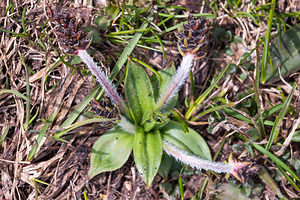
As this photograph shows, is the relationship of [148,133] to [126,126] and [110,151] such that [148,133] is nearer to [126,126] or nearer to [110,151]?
[126,126]

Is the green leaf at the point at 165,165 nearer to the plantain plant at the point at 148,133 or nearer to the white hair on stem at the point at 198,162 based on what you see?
the plantain plant at the point at 148,133

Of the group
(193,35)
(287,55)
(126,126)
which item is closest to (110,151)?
(126,126)

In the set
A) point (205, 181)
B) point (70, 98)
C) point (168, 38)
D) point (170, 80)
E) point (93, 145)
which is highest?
point (168, 38)

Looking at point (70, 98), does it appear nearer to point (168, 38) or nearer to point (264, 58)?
point (168, 38)

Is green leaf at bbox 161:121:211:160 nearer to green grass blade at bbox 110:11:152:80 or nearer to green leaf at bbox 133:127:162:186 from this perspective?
green leaf at bbox 133:127:162:186

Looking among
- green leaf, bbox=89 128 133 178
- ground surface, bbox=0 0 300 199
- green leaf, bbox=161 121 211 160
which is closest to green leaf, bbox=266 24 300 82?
ground surface, bbox=0 0 300 199

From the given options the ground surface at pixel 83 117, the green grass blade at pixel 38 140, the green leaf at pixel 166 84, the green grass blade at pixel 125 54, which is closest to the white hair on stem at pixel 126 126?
the ground surface at pixel 83 117

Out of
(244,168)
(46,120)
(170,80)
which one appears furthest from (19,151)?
(244,168)
